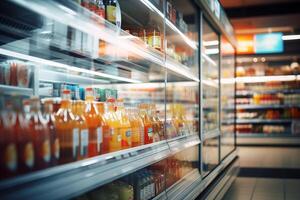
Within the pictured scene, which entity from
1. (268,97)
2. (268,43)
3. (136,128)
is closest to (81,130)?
(136,128)

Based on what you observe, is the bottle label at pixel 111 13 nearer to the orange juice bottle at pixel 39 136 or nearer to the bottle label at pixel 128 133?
the bottle label at pixel 128 133

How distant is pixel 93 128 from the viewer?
1822 millimetres

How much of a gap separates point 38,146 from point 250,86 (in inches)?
353

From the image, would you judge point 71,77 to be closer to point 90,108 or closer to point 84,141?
point 90,108

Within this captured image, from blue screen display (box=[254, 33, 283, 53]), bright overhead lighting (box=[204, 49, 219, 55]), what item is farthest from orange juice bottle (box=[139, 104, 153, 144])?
blue screen display (box=[254, 33, 283, 53])

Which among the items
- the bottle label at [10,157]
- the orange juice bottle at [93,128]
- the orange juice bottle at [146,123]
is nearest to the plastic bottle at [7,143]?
the bottle label at [10,157]

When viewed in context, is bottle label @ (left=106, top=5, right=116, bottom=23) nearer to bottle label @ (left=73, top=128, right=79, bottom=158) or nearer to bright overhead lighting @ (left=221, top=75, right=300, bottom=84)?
bottle label @ (left=73, top=128, right=79, bottom=158)

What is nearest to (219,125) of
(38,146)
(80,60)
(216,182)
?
(216,182)

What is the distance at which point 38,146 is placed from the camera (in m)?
1.42

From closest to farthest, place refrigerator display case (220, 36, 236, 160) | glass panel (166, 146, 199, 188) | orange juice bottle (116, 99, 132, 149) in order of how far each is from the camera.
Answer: orange juice bottle (116, 99, 132, 149)
glass panel (166, 146, 199, 188)
refrigerator display case (220, 36, 236, 160)

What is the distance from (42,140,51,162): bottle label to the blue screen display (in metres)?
8.27

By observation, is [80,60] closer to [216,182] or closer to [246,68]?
[216,182]

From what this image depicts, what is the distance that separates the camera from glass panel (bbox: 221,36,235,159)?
20.2ft

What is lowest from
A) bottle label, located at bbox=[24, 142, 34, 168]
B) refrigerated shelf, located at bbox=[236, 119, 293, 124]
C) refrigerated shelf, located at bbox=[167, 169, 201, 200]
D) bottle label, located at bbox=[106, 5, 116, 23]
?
refrigerated shelf, located at bbox=[167, 169, 201, 200]
